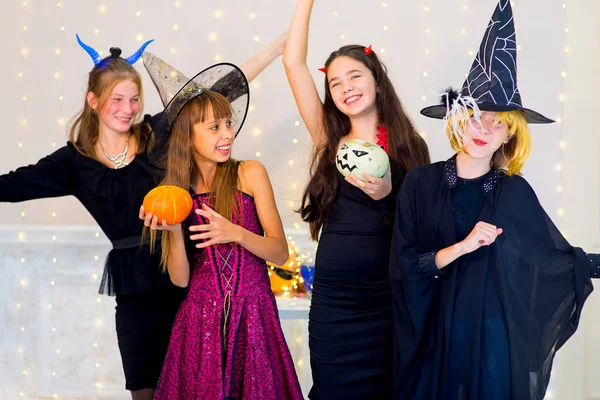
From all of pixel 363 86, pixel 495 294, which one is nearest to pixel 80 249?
pixel 363 86

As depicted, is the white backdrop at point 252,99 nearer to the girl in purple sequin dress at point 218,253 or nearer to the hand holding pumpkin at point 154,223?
the girl in purple sequin dress at point 218,253

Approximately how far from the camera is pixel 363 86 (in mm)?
2656

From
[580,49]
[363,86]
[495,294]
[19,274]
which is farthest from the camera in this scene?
[19,274]

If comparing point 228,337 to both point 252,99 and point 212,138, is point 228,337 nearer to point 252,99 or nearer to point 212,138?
point 212,138

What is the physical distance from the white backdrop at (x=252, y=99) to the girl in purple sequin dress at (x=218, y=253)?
125 centimetres

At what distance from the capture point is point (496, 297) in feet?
6.83

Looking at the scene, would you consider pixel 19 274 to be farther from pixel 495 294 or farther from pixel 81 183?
pixel 495 294

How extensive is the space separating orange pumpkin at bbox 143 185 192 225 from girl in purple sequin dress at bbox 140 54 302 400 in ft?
0.11

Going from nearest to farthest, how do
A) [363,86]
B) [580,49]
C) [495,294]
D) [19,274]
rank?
[495,294] → [363,86] → [580,49] → [19,274]

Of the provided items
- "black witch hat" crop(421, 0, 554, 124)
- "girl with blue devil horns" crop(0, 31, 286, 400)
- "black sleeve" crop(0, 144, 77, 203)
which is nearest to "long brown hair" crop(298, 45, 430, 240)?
"black witch hat" crop(421, 0, 554, 124)

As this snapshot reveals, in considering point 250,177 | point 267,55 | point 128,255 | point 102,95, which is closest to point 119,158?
point 102,95

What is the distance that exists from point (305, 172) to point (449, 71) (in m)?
1.00

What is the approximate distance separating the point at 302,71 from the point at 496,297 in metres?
1.25

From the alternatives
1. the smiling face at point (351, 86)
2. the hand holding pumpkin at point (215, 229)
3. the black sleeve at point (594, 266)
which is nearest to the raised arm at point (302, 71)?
the smiling face at point (351, 86)
